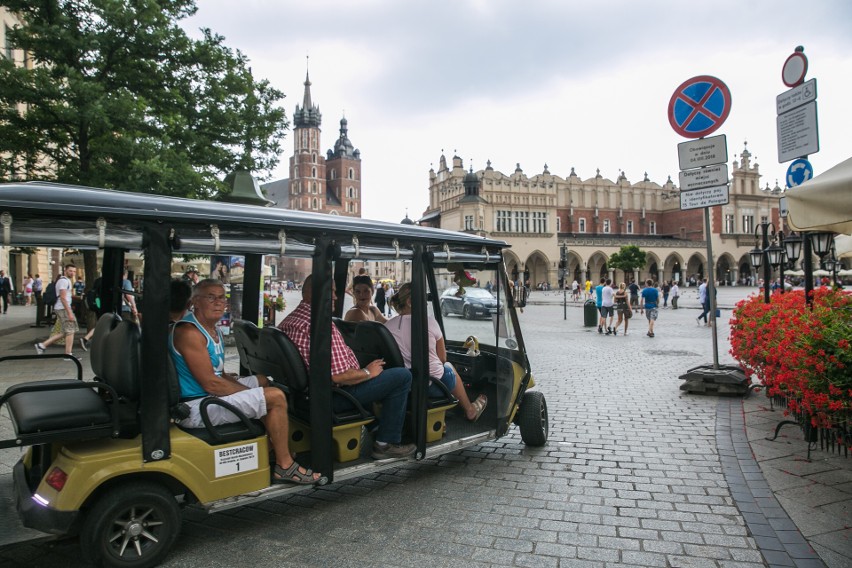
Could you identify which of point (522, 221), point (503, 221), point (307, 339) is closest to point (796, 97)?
point (307, 339)

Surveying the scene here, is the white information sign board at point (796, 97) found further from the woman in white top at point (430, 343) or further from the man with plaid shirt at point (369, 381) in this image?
the man with plaid shirt at point (369, 381)

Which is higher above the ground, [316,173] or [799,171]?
[316,173]

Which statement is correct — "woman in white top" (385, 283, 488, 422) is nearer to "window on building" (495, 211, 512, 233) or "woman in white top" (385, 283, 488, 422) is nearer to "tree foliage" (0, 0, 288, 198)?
"tree foliage" (0, 0, 288, 198)

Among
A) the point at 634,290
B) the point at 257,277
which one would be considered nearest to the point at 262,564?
the point at 257,277

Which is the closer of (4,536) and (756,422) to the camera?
(4,536)

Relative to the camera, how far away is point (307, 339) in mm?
4461

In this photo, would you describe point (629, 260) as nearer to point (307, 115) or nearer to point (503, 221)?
point (503, 221)

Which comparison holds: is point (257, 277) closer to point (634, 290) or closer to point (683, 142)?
point (683, 142)

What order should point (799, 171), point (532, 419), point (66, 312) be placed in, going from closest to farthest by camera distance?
point (532, 419) < point (799, 171) < point (66, 312)

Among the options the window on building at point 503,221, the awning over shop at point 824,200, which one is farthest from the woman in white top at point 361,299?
the window on building at point 503,221

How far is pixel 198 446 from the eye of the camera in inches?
144

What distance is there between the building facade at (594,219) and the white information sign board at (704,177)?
2427 inches

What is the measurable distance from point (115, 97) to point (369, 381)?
10.4 meters

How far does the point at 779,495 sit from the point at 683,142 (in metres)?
5.50
